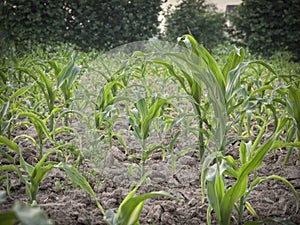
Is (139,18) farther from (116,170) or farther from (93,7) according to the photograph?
(116,170)

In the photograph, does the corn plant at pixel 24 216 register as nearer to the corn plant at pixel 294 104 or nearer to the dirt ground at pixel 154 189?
the dirt ground at pixel 154 189

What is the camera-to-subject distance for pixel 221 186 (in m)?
0.73

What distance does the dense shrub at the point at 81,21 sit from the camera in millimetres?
3705

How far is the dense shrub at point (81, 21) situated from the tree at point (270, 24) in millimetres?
860

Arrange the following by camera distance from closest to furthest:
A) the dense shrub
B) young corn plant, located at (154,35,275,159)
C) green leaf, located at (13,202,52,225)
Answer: green leaf, located at (13,202,52,225) < young corn plant, located at (154,35,275,159) < the dense shrub

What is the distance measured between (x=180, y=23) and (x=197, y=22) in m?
0.18

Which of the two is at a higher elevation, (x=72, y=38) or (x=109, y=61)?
(x=72, y=38)

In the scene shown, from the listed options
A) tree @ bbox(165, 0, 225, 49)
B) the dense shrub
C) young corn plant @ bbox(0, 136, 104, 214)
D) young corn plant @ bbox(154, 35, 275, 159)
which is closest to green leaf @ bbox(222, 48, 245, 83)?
young corn plant @ bbox(154, 35, 275, 159)

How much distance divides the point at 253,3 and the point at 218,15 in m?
0.36

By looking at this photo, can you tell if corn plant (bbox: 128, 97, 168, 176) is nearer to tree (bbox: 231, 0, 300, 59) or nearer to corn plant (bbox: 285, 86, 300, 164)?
corn plant (bbox: 285, 86, 300, 164)

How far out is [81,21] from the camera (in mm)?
4133

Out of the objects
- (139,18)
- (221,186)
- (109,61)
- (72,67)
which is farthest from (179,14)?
(221,186)

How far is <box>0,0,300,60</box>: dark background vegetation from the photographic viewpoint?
4.11 m

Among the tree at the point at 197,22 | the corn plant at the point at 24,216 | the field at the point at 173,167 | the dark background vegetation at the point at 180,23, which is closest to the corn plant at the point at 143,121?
the field at the point at 173,167
